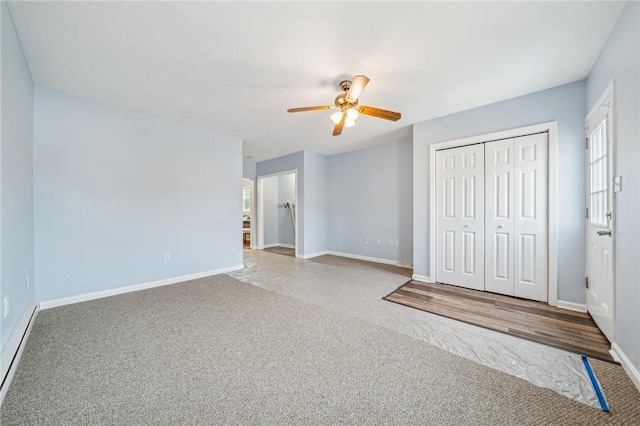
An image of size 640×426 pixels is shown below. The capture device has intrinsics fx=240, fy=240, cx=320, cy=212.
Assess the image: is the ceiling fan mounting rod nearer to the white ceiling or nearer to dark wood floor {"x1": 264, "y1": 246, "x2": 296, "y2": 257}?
the white ceiling

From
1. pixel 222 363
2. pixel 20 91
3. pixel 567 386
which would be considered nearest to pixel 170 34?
pixel 20 91

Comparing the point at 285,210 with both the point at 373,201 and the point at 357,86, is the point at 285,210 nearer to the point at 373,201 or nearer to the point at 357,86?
the point at 373,201

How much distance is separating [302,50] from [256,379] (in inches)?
98.6

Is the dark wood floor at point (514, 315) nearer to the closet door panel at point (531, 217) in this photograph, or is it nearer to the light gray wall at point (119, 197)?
the closet door panel at point (531, 217)

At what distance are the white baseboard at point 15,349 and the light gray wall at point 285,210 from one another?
5.27 meters

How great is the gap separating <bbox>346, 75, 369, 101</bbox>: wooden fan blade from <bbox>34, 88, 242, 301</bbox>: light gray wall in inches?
110

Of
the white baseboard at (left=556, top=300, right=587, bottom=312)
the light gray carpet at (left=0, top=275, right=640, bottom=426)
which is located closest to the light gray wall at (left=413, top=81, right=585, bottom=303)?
the white baseboard at (left=556, top=300, right=587, bottom=312)

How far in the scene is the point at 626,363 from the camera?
1.59 m

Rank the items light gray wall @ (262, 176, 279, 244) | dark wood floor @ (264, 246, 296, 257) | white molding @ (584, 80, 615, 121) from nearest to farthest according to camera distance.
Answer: white molding @ (584, 80, 615, 121), dark wood floor @ (264, 246, 296, 257), light gray wall @ (262, 176, 279, 244)

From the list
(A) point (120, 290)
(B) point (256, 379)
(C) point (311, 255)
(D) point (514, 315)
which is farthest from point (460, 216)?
(A) point (120, 290)

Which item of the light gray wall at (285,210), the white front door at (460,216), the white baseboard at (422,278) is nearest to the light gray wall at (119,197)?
the light gray wall at (285,210)

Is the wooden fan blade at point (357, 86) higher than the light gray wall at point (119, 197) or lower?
higher

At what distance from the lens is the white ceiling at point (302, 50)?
1.65 m

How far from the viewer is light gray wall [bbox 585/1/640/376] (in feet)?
5.03
